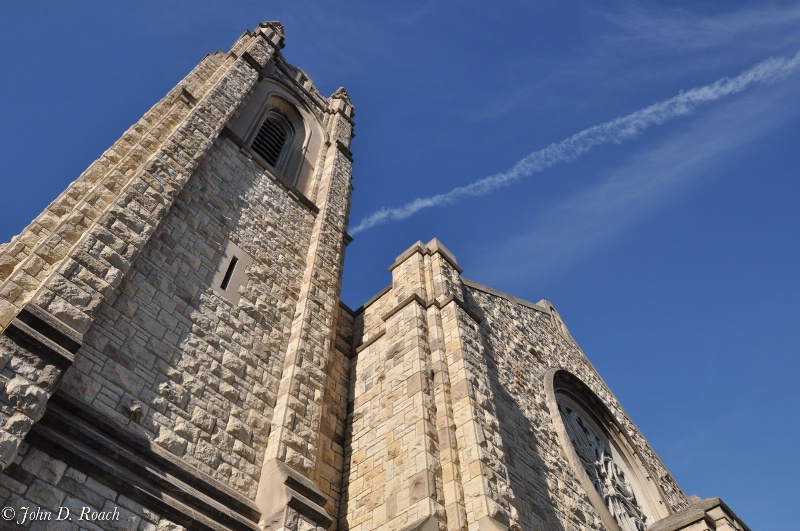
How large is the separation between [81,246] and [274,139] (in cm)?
899

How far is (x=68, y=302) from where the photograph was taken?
245 inches

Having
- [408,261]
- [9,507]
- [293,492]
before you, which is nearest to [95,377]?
[9,507]

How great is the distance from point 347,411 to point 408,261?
3.89m

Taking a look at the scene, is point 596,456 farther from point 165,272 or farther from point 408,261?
point 165,272

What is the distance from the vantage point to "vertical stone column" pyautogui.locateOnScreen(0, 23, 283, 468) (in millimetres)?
5328

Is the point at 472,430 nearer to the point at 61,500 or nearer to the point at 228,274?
the point at 228,274

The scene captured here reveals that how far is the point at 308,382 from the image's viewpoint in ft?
28.7

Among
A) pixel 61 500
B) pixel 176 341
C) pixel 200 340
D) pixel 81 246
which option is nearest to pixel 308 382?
pixel 200 340

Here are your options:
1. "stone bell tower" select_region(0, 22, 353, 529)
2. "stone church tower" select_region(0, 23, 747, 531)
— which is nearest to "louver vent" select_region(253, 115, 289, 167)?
"stone church tower" select_region(0, 23, 747, 531)

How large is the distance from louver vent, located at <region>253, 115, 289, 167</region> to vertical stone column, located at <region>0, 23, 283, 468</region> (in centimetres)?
232

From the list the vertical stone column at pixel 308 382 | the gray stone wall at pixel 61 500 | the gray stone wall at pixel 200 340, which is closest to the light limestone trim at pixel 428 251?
the vertical stone column at pixel 308 382

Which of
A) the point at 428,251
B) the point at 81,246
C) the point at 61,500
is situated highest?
the point at 428,251

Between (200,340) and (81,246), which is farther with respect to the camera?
(200,340)

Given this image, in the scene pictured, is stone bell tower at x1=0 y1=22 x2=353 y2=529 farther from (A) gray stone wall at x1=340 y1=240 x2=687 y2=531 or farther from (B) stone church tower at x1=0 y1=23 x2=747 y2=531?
(A) gray stone wall at x1=340 y1=240 x2=687 y2=531
